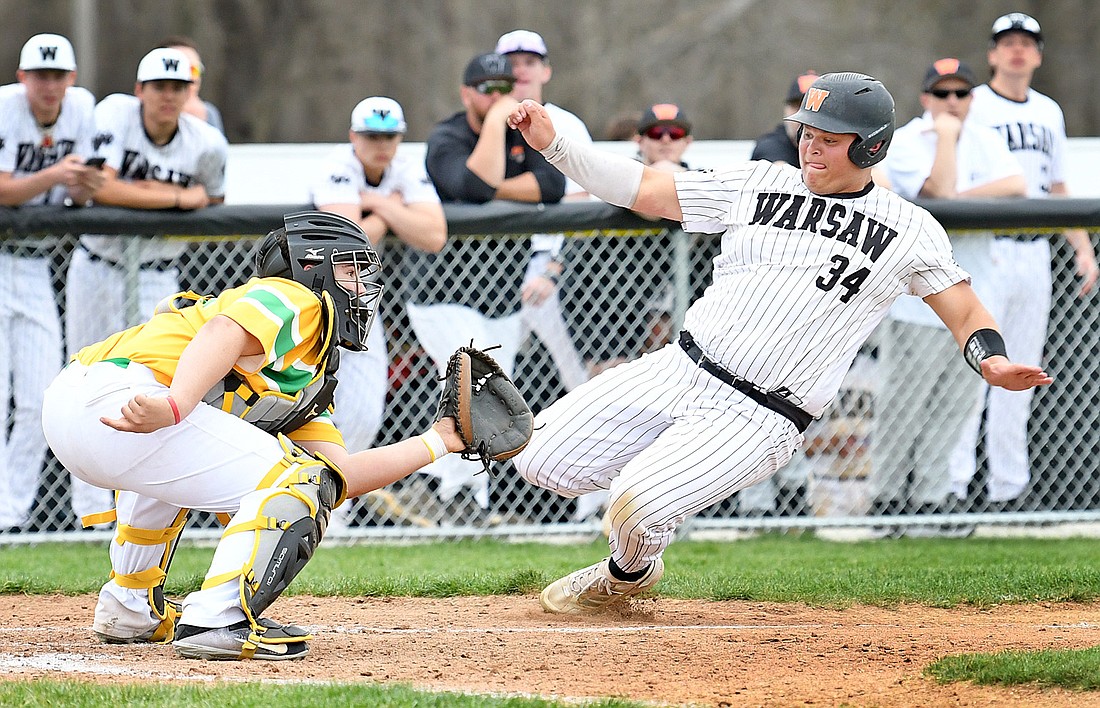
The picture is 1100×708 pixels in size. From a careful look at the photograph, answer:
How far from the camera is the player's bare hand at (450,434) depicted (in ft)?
13.5

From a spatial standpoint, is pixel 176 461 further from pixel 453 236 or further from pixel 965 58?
pixel 965 58

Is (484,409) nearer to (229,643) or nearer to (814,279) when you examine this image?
(229,643)

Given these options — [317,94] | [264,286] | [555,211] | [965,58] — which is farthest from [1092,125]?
[264,286]

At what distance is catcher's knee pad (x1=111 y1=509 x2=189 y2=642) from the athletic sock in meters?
1.45

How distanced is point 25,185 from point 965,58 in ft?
48.1

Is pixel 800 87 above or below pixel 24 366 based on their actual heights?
above

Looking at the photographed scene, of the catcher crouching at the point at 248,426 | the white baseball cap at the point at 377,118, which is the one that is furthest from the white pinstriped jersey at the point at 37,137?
the catcher crouching at the point at 248,426

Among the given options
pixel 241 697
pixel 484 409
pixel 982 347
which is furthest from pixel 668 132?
pixel 241 697

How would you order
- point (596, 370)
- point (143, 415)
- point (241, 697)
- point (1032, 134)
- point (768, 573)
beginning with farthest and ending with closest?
point (1032, 134)
point (596, 370)
point (768, 573)
point (143, 415)
point (241, 697)

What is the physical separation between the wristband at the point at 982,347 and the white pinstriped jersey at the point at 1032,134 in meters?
3.36

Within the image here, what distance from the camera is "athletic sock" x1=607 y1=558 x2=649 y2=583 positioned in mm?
4840

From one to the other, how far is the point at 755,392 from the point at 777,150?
268cm

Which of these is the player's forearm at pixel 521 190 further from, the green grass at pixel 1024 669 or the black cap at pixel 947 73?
the green grass at pixel 1024 669

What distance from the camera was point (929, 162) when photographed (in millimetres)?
7398
